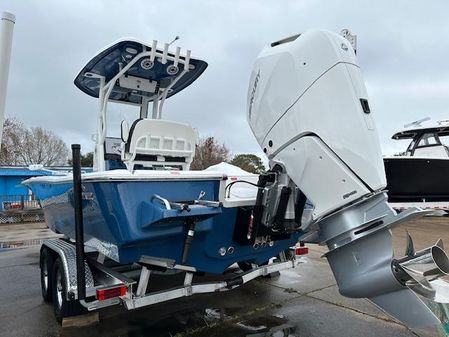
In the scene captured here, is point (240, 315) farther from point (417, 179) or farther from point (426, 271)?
point (417, 179)

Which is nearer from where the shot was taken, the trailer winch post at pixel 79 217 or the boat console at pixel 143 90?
the trailer winch post at pixel 79 217

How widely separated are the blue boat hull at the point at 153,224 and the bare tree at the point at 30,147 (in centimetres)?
3437

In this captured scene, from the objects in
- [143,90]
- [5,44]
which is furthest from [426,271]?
[143,90]

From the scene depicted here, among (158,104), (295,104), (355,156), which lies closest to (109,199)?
(295,104)

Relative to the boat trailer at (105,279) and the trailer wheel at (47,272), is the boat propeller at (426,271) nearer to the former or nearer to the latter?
the boat trailer at (105,279)

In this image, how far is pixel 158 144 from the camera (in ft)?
13.6

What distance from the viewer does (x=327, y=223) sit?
8.65 ft

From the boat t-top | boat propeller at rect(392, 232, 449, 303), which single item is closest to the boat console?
boat propeller at rect(392, 232, 449, 303)

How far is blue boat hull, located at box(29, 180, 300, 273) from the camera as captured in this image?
9.34 feet

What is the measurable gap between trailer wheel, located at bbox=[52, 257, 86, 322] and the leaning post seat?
1269 millimetres

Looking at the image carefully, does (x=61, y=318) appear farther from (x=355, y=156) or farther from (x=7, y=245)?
(x=7, y=245)

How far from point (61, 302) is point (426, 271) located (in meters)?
3.34

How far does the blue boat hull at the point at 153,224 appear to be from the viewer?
285cm

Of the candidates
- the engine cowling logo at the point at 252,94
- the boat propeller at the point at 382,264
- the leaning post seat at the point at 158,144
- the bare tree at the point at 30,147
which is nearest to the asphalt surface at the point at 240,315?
the boat propeller at the point at 382,264
